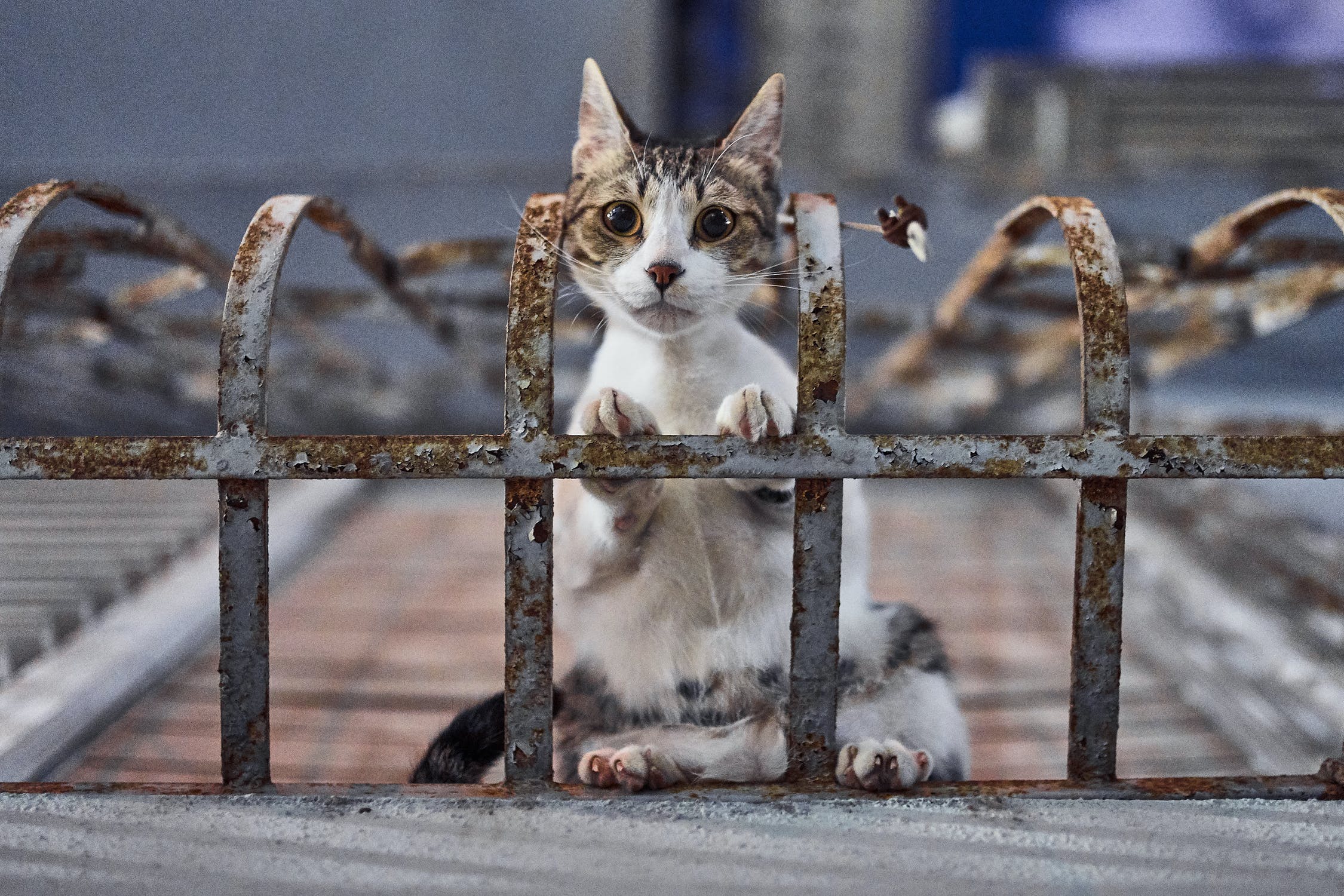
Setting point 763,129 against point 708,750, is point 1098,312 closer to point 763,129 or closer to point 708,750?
point 763,129

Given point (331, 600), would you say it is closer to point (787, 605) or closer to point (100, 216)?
point (787, 605)

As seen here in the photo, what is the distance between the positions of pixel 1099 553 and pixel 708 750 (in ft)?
1.53

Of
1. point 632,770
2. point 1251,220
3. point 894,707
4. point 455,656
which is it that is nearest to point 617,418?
point 632,770

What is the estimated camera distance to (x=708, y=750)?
3.36 feet

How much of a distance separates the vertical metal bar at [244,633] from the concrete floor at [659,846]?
45 millimetres

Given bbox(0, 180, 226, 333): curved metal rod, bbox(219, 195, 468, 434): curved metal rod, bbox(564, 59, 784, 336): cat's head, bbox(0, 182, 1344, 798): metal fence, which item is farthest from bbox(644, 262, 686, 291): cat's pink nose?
bbox(0, 180, 226, 333): curved metal rod

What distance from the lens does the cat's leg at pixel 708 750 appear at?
970 mm

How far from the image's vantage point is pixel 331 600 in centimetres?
249

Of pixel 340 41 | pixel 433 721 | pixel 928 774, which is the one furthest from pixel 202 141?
pixel 928 774

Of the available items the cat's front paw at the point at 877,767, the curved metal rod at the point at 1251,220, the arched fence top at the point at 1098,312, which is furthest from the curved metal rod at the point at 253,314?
the curved metal rod at the point at 1251,220

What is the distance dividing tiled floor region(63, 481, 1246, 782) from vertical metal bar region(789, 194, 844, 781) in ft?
1.27

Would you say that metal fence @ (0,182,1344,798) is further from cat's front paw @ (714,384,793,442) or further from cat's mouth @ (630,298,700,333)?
cat's mouth @ (630,298,700,333)

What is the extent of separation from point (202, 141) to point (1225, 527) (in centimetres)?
490

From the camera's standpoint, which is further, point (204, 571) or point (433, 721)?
point (204, 571)
